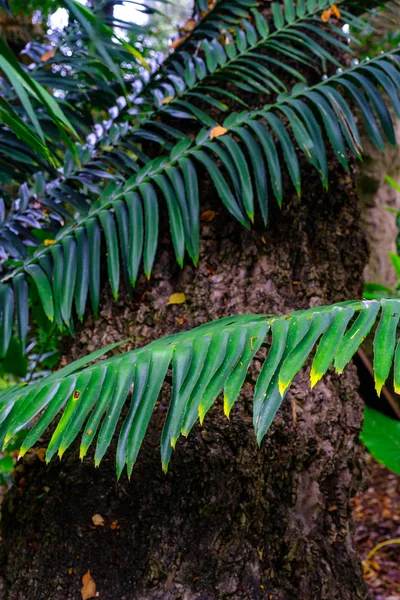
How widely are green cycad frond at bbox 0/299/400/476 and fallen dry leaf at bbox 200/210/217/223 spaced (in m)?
0.56

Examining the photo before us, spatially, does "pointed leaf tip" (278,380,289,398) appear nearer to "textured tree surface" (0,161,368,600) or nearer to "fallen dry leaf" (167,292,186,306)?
"textured tree surface" (0,161,368,600)

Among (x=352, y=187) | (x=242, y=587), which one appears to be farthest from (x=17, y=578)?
(x=352, y=187)

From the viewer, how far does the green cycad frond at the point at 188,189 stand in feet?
4.63

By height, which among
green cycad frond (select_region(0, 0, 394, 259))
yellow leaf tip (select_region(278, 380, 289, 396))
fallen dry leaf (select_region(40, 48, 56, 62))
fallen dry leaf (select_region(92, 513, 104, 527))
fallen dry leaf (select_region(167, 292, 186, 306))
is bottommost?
fallen dry leaf (select_region(92, 513, 104, 527))

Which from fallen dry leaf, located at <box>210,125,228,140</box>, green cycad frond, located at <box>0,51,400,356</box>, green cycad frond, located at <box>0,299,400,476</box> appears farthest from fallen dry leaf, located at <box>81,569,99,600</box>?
fallen dry leaf, located at <box>210,125,228,140</box>

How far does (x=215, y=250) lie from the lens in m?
1.49

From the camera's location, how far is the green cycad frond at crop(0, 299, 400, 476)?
2.95 feet

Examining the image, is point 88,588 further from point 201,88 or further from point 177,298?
point 201,88

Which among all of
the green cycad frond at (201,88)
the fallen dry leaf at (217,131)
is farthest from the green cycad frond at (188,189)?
the green cycad frond at (201,88)

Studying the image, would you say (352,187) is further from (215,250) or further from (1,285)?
(1,285)

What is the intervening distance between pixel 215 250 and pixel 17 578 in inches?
38.1

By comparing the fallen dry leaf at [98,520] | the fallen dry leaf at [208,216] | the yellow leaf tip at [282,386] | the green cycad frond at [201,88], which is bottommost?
the fallen dry leaf at [98,520]

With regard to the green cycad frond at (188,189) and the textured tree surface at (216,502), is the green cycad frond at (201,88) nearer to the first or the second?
the green cycad frond at (188,189)

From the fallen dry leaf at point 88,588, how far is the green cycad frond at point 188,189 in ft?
2.01
